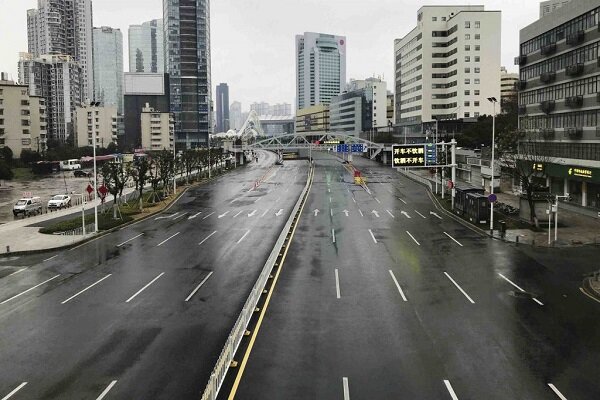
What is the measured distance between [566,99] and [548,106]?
4313mm

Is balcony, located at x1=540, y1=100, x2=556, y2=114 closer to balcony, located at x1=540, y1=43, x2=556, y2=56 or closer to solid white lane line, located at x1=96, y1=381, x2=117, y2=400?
balcony, located at x1=540, y1=43, x2=556, y2=56

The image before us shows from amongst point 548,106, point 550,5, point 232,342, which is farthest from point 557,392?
point 550,5

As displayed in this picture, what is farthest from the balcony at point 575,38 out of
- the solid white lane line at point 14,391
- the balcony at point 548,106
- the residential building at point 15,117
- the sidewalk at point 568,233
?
the residential building at point 15,117

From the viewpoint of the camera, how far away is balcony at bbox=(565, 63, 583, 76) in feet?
182

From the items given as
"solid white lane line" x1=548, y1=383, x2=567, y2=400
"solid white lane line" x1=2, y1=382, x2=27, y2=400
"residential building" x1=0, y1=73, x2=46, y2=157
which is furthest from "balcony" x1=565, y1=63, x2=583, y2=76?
"residential building" x1=0, y1=73, x2=46, y2=157

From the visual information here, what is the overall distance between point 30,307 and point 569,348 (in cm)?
2157

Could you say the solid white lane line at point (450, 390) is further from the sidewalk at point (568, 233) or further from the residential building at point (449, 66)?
the residential building at point (449, 66)

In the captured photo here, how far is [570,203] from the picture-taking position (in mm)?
57000

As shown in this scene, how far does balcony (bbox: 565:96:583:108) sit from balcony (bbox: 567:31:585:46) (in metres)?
5.66

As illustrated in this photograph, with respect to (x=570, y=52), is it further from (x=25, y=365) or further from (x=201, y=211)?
(x=25, y=365)

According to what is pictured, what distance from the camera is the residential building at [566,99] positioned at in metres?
53.4

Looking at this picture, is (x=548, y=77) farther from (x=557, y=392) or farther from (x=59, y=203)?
(x=59, y=203)

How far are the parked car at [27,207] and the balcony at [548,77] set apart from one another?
195 ft

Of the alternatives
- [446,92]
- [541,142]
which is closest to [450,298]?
[541,142]
